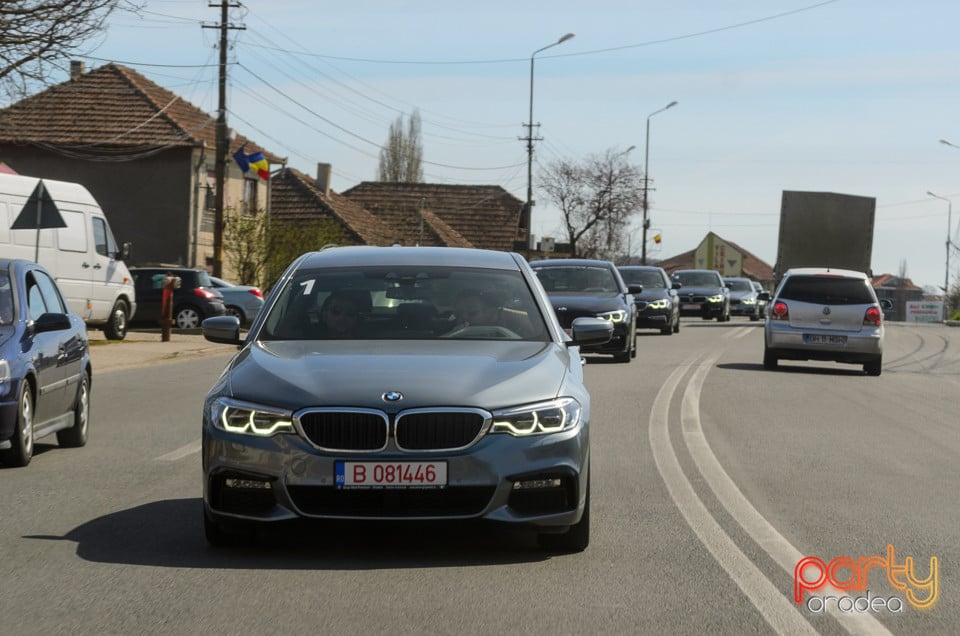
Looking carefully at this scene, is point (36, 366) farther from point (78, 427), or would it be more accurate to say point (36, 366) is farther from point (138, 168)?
point (138, 168)

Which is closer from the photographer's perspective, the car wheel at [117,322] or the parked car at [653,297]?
the car wheel at [117,322]

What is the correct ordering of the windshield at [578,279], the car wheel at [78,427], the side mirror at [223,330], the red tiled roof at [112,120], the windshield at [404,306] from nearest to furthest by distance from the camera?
1. the windshield at [404,306]
2. the side mirror at [223,330]
3. the car wheel at [78,427]
4. the windshield at [578,279]
5. the red tiled roof at [112,120]

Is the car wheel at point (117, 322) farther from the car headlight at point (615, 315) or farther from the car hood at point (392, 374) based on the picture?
the car hood at point (392, 374)

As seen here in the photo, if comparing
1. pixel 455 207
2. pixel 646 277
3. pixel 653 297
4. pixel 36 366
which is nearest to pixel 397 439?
pixel 36 366

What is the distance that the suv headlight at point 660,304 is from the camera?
34375 mm

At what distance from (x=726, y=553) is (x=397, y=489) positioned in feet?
5.55

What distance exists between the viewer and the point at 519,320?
8.02 m

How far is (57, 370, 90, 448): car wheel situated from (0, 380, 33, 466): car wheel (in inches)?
48.0

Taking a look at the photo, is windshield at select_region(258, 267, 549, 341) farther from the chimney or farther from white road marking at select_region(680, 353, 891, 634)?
the chimney

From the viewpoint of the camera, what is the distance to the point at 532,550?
7215 millimetres

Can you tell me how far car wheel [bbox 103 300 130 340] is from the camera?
28.7m

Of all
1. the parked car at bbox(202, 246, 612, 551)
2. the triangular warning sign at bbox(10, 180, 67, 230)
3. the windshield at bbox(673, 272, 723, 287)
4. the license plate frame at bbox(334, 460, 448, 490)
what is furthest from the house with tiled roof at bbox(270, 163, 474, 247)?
the license plate frame at bbox(334, 460, 448, 490)

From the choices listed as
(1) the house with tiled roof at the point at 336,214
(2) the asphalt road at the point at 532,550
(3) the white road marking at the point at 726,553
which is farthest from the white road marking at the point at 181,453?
(1) the house with tiled roof at the point at 336,214

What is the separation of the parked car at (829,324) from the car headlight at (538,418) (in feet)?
54.4
